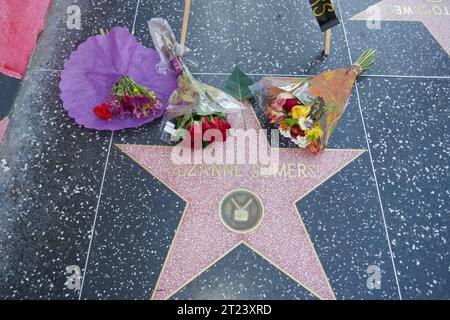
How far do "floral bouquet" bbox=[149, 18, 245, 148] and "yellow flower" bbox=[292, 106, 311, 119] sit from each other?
25cm

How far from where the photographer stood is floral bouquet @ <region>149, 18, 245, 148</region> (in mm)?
1812

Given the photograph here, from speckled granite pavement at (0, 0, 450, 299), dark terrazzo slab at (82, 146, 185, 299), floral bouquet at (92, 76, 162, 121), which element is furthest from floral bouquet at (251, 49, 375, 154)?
dark terrazzo slab at (82, 146, 185, 299)

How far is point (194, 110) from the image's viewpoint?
5.99 ft

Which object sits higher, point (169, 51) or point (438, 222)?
point (169, 51)

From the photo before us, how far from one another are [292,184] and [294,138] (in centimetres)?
22

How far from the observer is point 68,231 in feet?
5.61

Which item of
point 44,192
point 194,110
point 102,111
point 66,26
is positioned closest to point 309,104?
point 194,110

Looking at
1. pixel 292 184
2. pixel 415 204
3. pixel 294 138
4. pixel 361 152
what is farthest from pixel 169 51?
pixel 415 204

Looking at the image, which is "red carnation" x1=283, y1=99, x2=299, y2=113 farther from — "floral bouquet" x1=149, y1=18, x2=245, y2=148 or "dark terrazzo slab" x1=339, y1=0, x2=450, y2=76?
"dark terrazzo slab" x1=339, y1=0, x2=450, y2=76

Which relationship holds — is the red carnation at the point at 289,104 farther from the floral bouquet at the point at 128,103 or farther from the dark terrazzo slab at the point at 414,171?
the floral bouquet at the point at 128,103

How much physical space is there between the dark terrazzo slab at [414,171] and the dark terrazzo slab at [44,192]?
1309 millimetres

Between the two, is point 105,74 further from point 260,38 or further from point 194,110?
point 260,38
